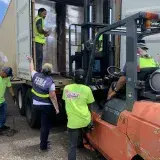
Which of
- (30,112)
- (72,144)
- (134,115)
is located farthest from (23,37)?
(134,115)

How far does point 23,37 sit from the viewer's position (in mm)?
6547

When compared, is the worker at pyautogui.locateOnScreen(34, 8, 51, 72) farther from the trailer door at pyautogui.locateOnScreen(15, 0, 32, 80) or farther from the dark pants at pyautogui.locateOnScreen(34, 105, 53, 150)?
the dark pants at pyautogui.locateOnScreen(34, 105, 53, 150)

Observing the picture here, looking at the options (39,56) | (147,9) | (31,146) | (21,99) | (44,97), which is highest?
(147,9)

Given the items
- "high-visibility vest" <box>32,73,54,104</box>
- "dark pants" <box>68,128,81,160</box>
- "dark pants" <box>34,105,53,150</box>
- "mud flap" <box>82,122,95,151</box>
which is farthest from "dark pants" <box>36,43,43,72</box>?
"dark pants" <box>68,128,81,160</box>

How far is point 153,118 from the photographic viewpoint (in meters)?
3.01

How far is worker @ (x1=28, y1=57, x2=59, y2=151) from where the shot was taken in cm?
503

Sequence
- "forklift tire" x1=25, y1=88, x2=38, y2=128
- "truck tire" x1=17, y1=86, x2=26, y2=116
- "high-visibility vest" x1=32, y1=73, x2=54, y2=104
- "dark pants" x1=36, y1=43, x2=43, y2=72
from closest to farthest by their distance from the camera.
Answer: "high-visibility vest" x1=32, y1=73, x2=54, y2=104 → "forklift tire" x1=25, y1=88, x2=38, y2=128 → "dark pants" x1=36, y1=43, x2=43, y2=72 → "truck tire" x1=17, y1=86, x2=26, y2=116

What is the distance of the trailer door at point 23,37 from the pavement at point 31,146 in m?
1.19

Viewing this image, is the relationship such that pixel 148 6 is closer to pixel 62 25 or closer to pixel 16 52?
pixel 62 25

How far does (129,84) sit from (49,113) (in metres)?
2.05

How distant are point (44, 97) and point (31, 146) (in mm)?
989

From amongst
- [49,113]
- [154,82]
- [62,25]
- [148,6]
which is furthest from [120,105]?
[62,25]

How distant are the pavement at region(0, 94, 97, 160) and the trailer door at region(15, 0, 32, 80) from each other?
1.19m

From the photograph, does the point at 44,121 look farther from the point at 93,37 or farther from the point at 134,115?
the point at 134,115
